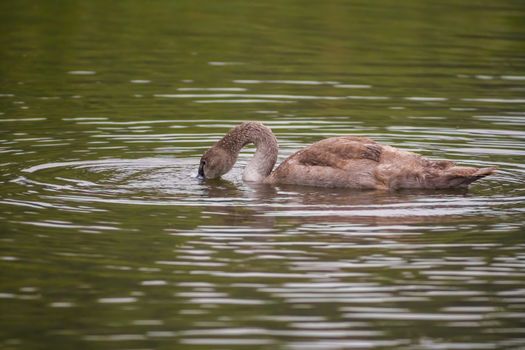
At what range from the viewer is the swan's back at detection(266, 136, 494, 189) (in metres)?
13.0

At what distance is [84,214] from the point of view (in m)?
11.8

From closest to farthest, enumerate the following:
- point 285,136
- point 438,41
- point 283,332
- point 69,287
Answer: point 283,332 < point 69,287 < point 285,136 < point 438,41

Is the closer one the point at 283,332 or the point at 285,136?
the point at 283,332

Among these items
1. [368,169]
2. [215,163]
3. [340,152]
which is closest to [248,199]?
[340,152]

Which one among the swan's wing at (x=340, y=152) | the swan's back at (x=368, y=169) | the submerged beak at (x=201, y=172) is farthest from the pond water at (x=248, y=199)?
the swan's wing at (x=340, y=152)

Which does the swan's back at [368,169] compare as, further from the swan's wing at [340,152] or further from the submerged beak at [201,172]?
the submerged beak at [201,172]

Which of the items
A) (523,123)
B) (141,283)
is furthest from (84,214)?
(523,123)

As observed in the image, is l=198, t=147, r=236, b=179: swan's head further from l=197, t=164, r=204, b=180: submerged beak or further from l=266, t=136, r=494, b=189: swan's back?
l=266, t=136, r=494, b=189: swan's back

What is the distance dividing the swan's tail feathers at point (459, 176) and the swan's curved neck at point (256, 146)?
1.94m


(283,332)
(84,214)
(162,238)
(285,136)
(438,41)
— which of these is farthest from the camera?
(438,41)

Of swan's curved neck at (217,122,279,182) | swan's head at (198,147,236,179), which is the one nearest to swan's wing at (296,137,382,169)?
swan's curved neck at (217,122,279,182)

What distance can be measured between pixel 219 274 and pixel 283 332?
1.36 m

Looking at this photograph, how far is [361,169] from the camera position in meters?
13.2

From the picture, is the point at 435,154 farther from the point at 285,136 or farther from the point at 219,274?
the point at 219,274
